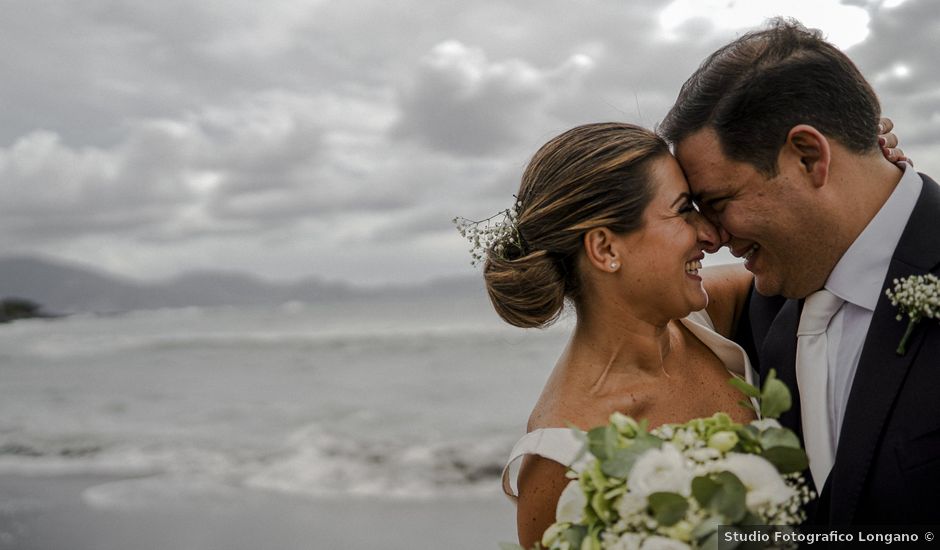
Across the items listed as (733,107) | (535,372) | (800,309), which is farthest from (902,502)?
(535,372)

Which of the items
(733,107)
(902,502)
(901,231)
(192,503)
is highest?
(733,107)

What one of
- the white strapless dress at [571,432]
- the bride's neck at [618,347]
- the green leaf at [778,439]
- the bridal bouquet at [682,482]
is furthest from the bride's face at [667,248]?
the green leaf at [778,439]

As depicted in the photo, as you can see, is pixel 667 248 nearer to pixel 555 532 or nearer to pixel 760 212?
pixel 760 212

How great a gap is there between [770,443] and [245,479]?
9796 mm

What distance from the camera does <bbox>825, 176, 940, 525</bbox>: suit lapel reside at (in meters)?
2.72

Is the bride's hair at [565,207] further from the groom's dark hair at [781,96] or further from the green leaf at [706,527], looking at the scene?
the green leaf at [706,527]

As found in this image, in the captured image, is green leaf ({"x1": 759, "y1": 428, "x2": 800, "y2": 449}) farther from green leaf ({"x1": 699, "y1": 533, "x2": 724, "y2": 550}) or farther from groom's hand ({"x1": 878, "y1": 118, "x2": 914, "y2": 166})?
groom's hand ({"x1": 878, "y1": 118, "x2": 914, "y2": 166})

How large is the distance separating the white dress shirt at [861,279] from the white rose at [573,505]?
Result: 1.31 meters

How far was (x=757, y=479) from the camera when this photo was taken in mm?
1935

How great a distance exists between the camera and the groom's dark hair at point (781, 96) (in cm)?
306

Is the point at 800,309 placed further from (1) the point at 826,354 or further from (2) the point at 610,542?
(2) the point at 610,542

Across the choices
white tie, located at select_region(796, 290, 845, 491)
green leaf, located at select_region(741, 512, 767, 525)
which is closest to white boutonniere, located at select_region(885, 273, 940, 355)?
white tie, located at select_region(796, 290, 845, 491)

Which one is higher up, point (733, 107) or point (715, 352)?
point (733, 107)

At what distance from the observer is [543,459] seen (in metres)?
3.07
